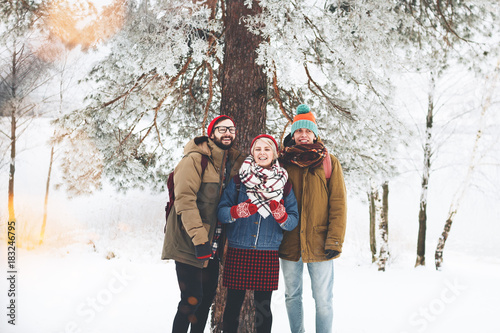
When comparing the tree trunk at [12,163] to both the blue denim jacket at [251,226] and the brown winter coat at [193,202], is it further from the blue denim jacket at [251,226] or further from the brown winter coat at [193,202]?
the blue denim jacket at [251,226]

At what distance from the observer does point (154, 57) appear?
12.9 ft

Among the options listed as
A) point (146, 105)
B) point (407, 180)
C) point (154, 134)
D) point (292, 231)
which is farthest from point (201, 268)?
point (407, 180)

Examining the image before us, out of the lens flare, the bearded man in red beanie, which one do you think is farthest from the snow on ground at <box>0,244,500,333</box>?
Result: the lens flare

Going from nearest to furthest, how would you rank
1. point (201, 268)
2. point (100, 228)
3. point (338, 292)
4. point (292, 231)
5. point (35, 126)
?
point (201, 268) < point (292, 231) < point (338, 292) < point (35, 126) < point (100, 228)

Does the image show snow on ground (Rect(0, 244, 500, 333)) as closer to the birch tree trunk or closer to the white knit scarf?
the birch tree trunk

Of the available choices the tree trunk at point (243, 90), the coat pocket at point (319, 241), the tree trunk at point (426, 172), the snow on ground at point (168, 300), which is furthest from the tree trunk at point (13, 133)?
the tree trunk at point (426, 172)

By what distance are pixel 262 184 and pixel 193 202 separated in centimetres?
54

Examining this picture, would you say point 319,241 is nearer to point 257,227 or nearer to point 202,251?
point 257,227

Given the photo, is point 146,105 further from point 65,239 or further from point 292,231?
point 65,239

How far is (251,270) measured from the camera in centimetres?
251

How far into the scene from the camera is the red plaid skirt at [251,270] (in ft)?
8.22

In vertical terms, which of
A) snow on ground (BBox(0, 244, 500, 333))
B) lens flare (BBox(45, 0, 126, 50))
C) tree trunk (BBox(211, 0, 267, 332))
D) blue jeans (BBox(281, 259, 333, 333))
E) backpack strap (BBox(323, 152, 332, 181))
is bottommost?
snow on ground (BBox(0, 244, 500, 333))

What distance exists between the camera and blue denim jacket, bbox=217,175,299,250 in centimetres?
256

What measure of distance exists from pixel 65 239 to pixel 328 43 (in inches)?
416
